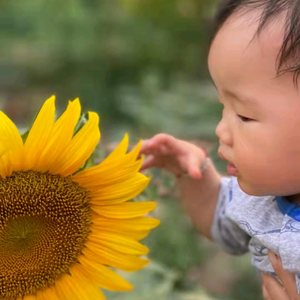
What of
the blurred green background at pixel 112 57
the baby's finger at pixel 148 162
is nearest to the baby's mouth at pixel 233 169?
the baby's finger at pixel 148 162

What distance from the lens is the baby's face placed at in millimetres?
571

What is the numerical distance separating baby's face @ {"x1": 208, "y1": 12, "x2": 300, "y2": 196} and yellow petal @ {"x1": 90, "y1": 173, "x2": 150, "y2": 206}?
107 mm

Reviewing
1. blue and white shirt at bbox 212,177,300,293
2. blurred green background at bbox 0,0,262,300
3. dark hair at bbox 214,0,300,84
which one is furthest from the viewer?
blurred green background at bbox 0,0,262,300

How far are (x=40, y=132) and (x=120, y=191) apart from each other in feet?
0.41

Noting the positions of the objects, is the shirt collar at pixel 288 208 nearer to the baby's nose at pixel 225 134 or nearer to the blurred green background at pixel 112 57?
the baby's nose at pixel 225 134

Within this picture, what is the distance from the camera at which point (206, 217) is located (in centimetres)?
91

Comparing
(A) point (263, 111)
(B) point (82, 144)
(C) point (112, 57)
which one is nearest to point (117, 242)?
(B) point (82, 144)

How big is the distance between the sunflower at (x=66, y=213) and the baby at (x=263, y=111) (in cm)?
12

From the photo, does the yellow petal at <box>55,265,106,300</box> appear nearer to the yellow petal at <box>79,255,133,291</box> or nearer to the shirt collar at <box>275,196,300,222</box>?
the yellow petal at <box>79,255,133,291</box>

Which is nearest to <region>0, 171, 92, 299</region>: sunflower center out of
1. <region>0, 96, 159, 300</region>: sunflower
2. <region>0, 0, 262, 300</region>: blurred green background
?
<region>0, 96, 159, 300</region>: sunflower

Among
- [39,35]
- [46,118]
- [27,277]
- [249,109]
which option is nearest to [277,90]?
[249,109]

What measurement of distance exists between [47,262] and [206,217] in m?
0.31

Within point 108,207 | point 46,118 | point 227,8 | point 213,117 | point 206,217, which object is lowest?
point 213,117

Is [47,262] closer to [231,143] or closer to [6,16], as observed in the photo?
[231,143]
